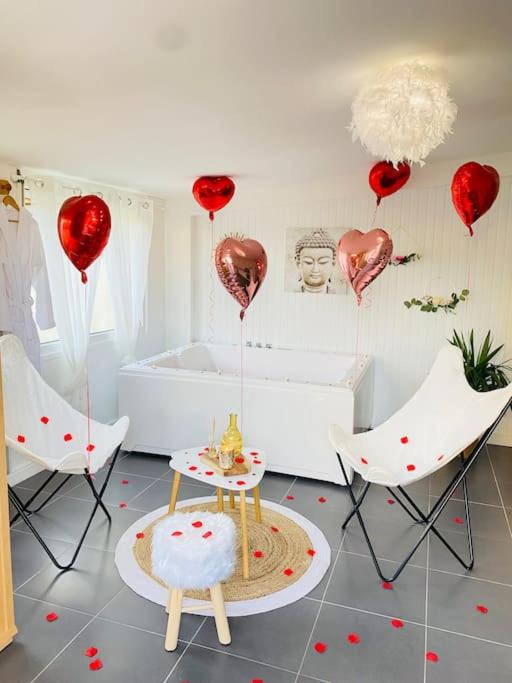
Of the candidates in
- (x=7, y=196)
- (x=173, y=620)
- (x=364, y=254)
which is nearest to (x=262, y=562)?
(x=173, y=620)

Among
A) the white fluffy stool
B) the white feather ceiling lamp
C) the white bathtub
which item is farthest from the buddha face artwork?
the white fluffy stool

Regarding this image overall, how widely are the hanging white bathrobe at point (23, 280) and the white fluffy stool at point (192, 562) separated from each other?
73.4 inches

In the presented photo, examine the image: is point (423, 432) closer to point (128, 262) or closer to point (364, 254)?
point (364, 254)

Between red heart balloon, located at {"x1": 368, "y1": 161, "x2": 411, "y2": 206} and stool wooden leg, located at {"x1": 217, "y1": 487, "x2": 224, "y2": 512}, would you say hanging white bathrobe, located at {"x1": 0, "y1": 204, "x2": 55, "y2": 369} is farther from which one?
red heart balloon, located at {"x1": 368, "y1": 161, "x2": 411, "y2": 206}

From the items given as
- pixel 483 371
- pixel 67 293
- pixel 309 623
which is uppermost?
pixel 67 293

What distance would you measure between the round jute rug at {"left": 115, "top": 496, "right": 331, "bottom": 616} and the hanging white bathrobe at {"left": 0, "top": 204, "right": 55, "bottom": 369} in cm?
146

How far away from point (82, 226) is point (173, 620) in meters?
1.90

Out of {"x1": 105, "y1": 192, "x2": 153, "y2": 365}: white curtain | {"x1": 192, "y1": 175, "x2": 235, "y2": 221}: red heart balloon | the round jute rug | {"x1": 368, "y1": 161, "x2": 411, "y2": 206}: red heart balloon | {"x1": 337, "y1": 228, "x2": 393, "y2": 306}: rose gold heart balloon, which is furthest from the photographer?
{"x1": 105, "y1": 192, "x2": 153, "y2": 365}: white curtain

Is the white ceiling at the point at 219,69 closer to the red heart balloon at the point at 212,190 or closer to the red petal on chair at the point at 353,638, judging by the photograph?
the red heart balloon at the point at 212,190

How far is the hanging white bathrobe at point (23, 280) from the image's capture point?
3182mm

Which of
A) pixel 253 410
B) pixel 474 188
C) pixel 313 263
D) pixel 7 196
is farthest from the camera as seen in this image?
pixel 313 263

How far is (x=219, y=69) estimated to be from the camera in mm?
1938

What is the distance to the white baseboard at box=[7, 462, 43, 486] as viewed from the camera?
3.40m

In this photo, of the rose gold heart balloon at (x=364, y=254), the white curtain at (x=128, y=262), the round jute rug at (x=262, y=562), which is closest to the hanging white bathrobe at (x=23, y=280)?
the white curtain at (x=128, y=262)
